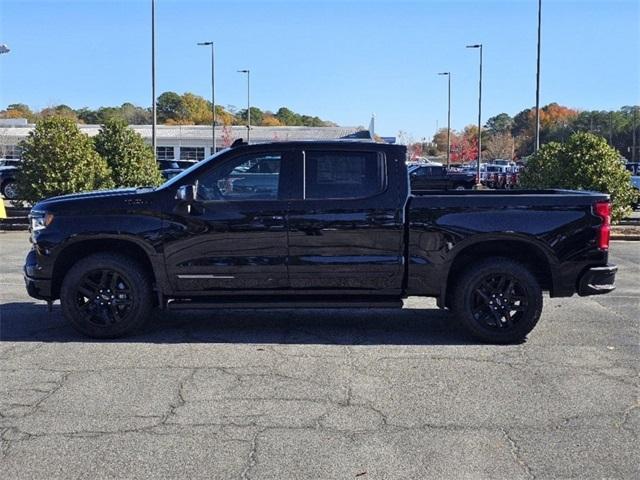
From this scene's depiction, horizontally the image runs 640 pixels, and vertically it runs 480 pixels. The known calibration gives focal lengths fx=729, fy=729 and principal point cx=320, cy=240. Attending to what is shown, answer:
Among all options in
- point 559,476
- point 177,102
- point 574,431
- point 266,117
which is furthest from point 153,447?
point 266,117

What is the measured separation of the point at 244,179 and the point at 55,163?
1143cm

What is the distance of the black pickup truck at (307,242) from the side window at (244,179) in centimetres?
1

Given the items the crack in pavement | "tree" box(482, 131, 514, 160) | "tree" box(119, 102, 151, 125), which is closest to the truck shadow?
the crack in pavement

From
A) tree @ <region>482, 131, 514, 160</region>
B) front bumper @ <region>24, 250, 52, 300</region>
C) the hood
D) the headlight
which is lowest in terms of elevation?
front bumper @ <region>24, 250, 52, 300</region>

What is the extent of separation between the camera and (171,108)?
415 feet

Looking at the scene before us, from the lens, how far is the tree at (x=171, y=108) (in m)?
125

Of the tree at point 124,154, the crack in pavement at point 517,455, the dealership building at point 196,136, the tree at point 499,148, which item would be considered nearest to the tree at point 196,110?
the dealership building at point 196,136

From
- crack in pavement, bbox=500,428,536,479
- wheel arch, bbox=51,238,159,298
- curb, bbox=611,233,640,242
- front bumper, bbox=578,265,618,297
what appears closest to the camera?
crack in pavement, bbox=500,428,536,479

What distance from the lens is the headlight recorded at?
6.89 meters

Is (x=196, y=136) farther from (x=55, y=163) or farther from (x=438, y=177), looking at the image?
(x=55, y=163)

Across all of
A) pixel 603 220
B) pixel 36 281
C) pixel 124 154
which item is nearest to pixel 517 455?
pixel 603 220

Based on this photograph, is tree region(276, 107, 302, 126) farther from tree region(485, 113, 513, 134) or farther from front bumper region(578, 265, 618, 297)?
front bumper region(578, 265, 618, 297)

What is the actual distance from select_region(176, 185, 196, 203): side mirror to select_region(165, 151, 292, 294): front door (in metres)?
0.08

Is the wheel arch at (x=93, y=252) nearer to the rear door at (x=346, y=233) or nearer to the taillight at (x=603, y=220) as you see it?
the rear door at (x=346, y=233)
